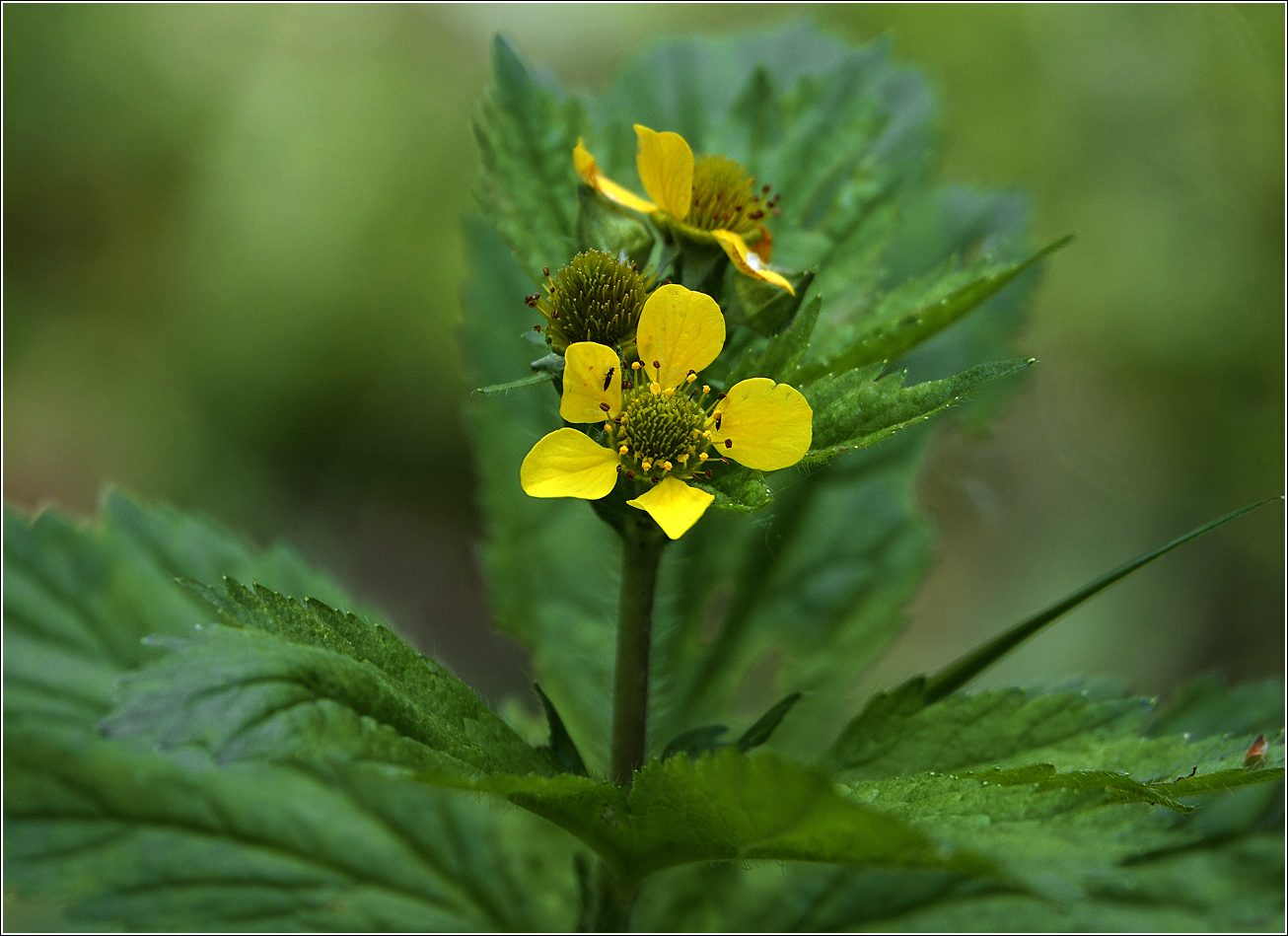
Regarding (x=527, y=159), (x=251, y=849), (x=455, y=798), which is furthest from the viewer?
(x=455, y=798)

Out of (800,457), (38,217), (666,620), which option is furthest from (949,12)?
(38,217)

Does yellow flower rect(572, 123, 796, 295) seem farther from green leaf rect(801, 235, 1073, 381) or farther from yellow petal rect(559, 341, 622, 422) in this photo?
yellow petal rect(559, 341, 622, 422)

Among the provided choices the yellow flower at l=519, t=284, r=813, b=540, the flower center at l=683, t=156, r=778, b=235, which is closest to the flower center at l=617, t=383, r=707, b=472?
the yellow flower at l=519, t=284, r=813, b=540

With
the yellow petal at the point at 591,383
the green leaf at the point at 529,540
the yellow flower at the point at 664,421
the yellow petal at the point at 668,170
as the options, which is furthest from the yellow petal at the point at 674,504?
the green leaf at the point at 529,540

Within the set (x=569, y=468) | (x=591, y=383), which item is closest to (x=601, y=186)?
(x=591, y=383)

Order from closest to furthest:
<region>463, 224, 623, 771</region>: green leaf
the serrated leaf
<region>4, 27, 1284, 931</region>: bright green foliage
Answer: <region>4, 27, 1284, 931</region>: bright green foliage → the serrated leaf → <region>463, 224, 623, 771</region>: green leaf

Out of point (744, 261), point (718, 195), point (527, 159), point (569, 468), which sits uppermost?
point (527, 159)

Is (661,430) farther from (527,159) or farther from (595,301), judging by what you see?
(527,159)
